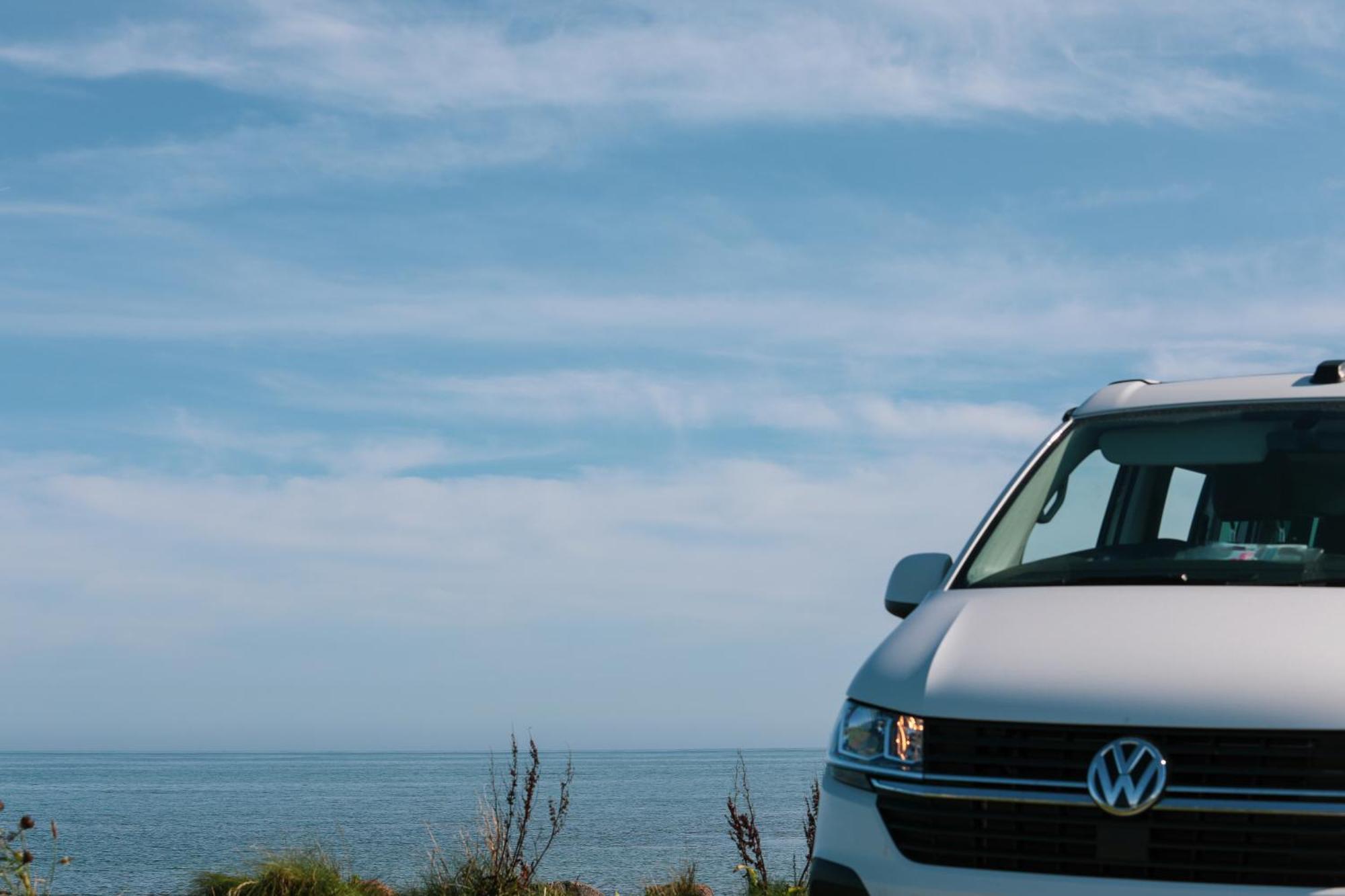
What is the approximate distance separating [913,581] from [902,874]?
133 centimetres

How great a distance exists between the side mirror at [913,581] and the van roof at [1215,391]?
1.10 metres

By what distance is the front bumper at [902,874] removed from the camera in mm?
3576

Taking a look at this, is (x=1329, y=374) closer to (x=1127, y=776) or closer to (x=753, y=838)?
(x=1127, y=776)

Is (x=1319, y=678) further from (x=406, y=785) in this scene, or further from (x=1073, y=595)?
(x=406, y=785)

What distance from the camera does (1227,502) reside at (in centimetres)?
560

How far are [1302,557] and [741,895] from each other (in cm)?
640

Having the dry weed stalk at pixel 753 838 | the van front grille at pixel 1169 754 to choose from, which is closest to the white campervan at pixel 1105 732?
the van front grille at pixel 1169 754

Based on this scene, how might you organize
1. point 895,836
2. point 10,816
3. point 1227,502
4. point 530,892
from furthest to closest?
point 10,816 < point 530,892 < point 1227,502 < point 895,836

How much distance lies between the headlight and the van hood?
4 cm

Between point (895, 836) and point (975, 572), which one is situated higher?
point (975, 572)

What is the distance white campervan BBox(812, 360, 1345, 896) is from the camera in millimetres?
3582

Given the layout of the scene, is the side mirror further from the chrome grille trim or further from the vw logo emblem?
the vw logo emblem

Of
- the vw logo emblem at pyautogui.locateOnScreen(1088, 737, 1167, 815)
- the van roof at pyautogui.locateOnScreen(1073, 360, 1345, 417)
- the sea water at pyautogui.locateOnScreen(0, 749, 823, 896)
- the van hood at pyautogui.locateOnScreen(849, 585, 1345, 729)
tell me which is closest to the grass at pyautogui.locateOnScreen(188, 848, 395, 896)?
the sea water at pyautogui.locateOnScreen(0, 749, 823, 896)

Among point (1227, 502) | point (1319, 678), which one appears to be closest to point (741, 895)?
point (1227, 502)
